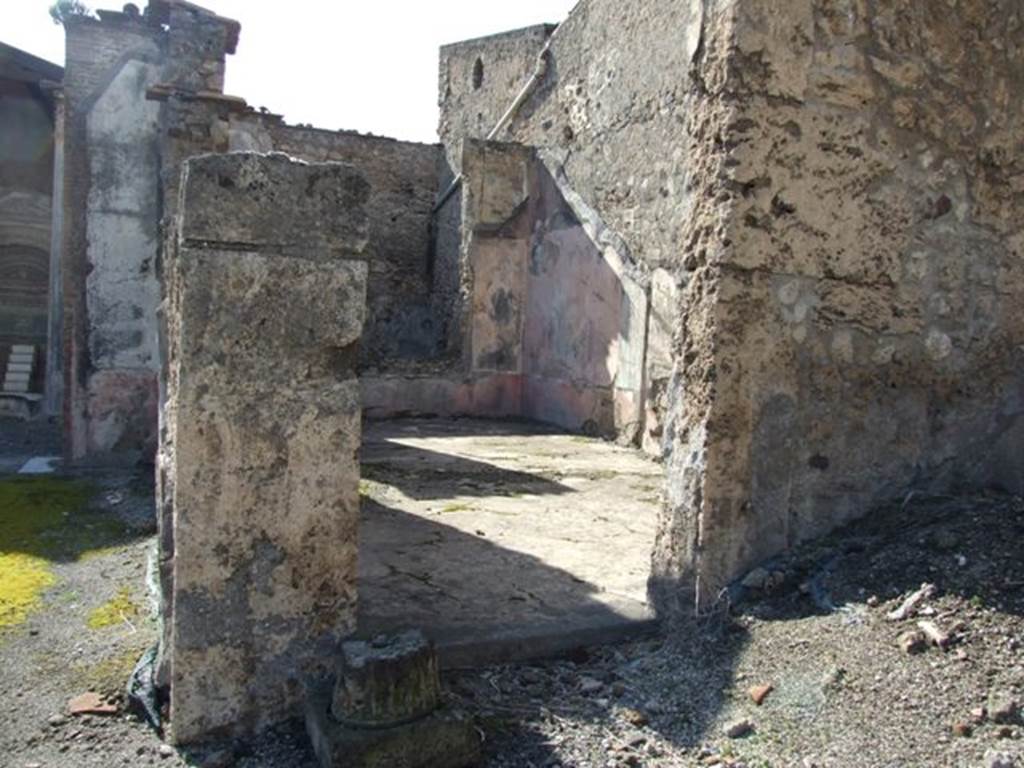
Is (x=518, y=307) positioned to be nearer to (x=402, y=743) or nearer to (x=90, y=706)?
(x=90, y=706)

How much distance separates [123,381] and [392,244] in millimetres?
9053

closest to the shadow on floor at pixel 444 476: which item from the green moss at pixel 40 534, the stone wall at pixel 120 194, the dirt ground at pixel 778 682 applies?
the green moss at pixel 40 534

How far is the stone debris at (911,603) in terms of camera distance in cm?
241

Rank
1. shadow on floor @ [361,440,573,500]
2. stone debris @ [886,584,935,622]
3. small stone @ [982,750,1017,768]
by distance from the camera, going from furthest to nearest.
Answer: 1. shadow on floor @ [361,440,573,500]
2. stone debris @ [886,584,935,622]
3. small stone @ [982,750,1017,768]

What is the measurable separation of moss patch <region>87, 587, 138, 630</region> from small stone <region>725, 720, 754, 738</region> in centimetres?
246

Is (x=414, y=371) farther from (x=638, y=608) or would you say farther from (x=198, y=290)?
(x=198, y=290)

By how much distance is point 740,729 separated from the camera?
7.22ft

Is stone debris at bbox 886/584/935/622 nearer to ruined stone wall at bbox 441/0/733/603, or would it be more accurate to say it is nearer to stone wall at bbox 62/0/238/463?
ruined stone wall at bbox 441/0/733/603

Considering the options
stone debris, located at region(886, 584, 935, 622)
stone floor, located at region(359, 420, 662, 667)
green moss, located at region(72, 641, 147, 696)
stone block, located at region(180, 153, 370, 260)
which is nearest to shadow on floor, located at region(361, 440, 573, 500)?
stone floor, located at region(359, 420, 662, 667)

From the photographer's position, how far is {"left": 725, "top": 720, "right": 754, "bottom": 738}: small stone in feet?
7.18

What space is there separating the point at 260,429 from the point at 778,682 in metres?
1.56

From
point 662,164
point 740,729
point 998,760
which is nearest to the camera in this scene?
point 998,760

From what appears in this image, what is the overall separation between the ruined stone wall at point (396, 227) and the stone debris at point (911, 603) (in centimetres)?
1233

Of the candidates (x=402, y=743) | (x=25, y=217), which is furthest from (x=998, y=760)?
(x=25, y=217)
